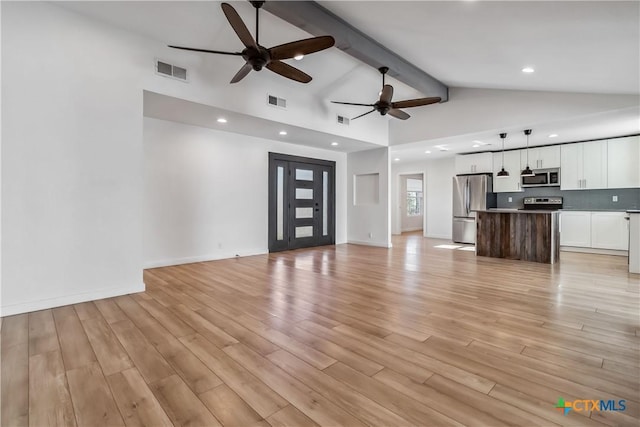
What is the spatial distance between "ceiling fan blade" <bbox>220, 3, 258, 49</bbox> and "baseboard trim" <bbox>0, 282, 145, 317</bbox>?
10.2 feet

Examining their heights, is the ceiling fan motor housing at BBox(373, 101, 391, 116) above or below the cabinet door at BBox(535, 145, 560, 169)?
above

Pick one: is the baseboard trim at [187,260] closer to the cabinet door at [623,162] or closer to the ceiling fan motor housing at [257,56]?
the ceiling fan motor housing at [257,56]

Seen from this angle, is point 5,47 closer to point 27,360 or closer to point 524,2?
point 27,360

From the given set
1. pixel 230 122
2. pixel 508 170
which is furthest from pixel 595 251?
pixel 230 122

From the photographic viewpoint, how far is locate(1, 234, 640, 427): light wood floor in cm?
155

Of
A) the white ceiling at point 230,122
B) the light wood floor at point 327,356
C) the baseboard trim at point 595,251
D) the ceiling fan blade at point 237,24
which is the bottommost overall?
the light wood floor at point 327,356

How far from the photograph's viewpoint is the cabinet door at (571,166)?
270 inches

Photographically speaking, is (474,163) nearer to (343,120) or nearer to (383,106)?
(343,120)

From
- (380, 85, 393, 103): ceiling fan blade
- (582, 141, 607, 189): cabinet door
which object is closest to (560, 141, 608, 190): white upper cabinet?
(582, 141, 607, 189): cabinet door

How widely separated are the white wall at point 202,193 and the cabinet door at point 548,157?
6.23 m

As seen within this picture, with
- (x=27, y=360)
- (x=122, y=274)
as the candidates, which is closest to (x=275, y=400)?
(x=27, y=360)

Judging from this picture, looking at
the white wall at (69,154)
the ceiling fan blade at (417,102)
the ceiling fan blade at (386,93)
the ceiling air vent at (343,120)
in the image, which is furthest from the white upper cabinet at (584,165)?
the white wall at (69,154)

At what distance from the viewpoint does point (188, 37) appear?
3.88 m

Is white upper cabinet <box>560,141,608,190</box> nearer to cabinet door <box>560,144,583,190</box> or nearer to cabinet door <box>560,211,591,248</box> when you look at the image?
cabinet door <box>560,144,583,190</box>
